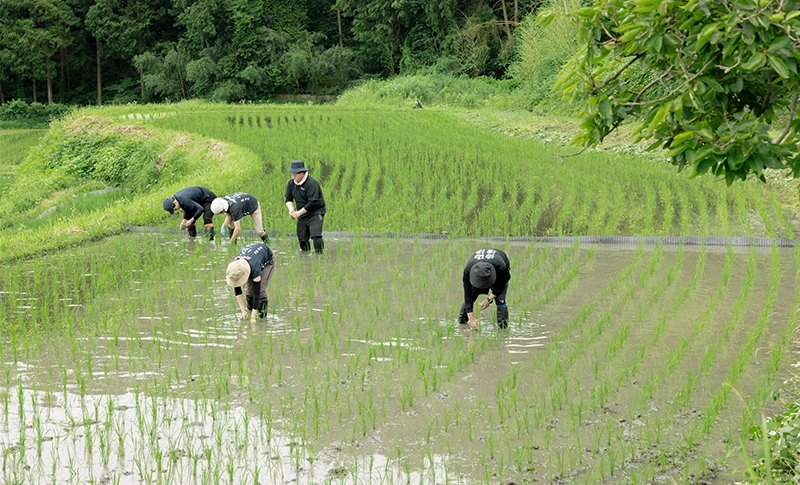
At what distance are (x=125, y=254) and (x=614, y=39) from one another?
270 inches

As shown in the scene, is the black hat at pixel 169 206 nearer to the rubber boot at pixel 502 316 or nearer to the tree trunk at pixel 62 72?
the rubber boot at pixel 502 316

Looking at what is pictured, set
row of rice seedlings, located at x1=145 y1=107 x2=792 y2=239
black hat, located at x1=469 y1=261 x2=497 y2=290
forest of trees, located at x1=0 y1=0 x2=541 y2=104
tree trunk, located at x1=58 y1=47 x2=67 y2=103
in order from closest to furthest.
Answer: black hat, located at x1=469 y1=261 x2=497 y2=290, row of rice seedlings, located at x1=145 y1=107 x2=792 y2=239, forest of trees, located at x1=0 y1=0 x2=541 y2=104, tree trunk, located at x1=58 y1=47 x2=67 y2=103

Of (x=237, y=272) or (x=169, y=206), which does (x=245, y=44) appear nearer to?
(x=169, y=206)

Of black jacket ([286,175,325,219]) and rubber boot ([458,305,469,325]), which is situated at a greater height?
black jacket ([286,175,325,219])

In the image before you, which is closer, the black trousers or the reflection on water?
the reflection on water

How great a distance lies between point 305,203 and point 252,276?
265 cm

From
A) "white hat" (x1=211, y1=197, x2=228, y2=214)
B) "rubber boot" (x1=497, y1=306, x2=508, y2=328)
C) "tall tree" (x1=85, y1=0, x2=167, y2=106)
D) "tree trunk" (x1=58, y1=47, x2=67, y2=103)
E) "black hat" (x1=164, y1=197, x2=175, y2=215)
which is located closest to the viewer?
"rubber boot" (x1=497, y1=306, x2=508, y2=328)

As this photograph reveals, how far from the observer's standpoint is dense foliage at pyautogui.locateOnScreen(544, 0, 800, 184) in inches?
124

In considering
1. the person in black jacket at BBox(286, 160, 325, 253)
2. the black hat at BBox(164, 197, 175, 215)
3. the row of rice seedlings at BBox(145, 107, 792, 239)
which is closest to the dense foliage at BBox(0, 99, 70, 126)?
the row of rice seedlings at BBox(145, 107, 792, 239)

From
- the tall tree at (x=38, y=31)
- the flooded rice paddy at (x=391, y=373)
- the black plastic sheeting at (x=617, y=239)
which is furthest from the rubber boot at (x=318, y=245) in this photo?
the tall tree at (x=38, y=31)

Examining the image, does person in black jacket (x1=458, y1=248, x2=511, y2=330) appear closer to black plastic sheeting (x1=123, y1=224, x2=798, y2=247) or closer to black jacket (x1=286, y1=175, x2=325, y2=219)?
black jacket (x1=286, y1=175, x2=325, y2=219)

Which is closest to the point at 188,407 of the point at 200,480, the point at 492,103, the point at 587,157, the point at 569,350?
the point at 200,480

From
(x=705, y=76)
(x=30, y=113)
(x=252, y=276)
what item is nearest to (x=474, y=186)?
(x=252, y=276)

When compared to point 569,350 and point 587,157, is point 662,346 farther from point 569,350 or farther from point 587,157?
point 587,157
